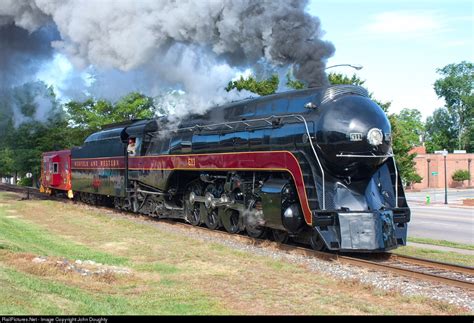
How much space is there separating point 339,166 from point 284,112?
201cm

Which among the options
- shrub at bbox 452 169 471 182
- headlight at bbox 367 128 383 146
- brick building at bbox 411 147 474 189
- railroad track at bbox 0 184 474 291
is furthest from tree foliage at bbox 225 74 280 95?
shrub at bbox 452 169 471 182

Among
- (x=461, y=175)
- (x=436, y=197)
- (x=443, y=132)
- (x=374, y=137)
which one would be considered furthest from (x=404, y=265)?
(x=443, y=132)

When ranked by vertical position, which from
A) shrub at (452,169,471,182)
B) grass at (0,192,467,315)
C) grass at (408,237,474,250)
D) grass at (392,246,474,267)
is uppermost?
shrub at (452,169,471,182)

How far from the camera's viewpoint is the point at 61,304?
6500 mm

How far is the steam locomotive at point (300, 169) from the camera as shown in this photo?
1094cm

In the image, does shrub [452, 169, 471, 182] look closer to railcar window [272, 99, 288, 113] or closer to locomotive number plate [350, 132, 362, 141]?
railcar window [272, 99, 288, 113]

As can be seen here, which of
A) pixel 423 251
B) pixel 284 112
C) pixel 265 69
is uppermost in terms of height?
pixel 265 69

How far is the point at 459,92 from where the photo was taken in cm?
9969

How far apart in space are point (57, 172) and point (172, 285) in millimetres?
25528

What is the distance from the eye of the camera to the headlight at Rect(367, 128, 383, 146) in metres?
11.2

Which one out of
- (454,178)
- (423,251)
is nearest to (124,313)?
(423,251)

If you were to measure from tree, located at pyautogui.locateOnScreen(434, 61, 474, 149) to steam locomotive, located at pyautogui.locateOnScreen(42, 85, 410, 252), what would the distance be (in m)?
91.8

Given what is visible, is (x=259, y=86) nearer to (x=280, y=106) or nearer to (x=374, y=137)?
(x=280, y=106)

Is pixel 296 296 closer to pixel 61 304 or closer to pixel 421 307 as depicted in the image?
pixel 421 307
